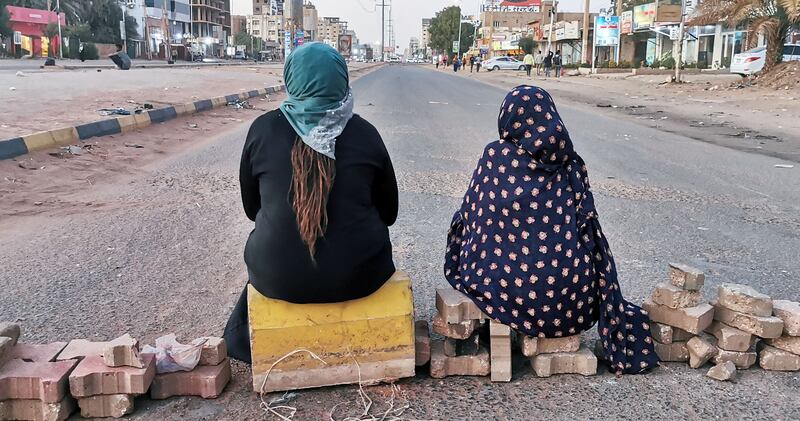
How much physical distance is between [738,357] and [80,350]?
2586mm

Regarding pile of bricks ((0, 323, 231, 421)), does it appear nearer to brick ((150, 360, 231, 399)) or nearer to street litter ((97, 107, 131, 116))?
brick ((150, 360, 231, 399))

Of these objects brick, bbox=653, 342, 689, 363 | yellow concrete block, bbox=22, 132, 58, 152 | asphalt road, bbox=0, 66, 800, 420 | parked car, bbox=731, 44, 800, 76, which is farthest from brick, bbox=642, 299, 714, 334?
parked car, bbox=731, 44, 800, 76

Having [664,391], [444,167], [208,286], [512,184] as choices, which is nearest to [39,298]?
[208,286]

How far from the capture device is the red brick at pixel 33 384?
2.42 m

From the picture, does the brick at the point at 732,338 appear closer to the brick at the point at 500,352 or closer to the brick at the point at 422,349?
the brick at the point at 500,352

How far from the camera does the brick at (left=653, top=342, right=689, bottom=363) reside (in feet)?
9.77

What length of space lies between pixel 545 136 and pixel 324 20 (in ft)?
638

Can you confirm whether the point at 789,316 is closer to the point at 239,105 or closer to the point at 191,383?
the point at 191,383

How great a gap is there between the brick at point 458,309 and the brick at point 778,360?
119cm

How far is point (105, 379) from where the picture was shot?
249 cm

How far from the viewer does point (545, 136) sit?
2.74 metres

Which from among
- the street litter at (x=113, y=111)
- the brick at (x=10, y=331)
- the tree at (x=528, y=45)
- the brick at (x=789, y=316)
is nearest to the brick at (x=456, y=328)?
the brick at (x=789, y=316)

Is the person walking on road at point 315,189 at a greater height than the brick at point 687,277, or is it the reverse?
the person walking on road at point 315,189

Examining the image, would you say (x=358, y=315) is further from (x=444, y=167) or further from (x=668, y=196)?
(x=444, y=167)
